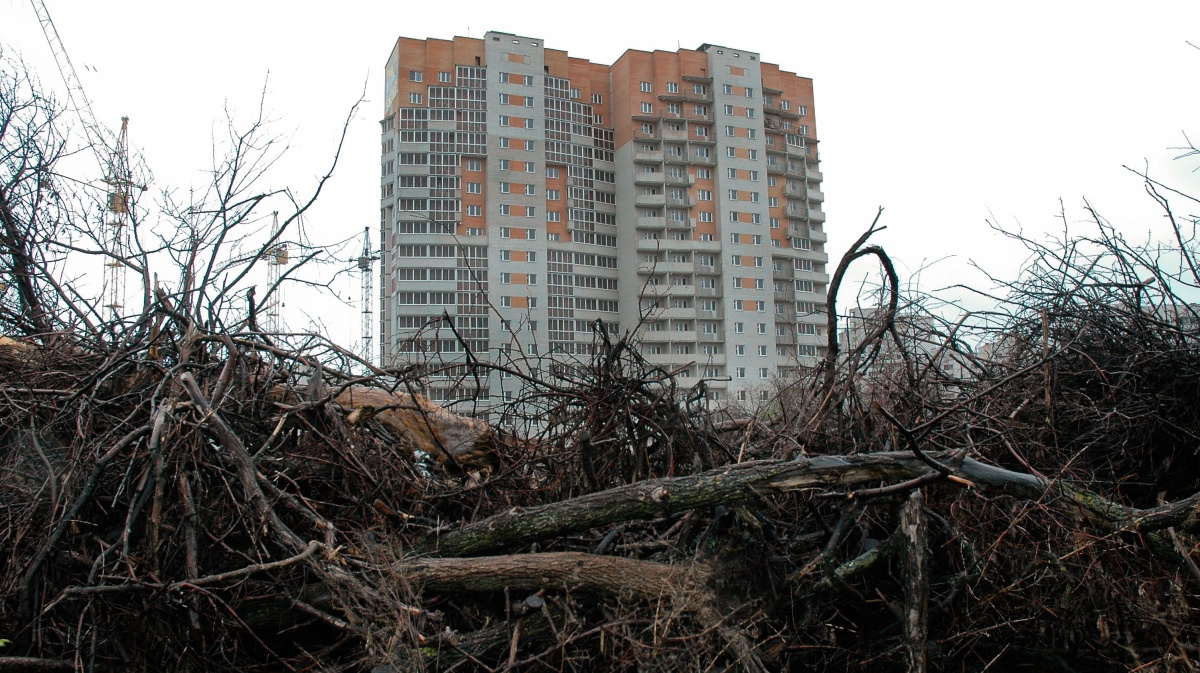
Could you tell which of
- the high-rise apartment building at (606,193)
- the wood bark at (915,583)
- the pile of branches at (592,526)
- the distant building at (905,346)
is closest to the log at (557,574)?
the pile of branches at (592,526)

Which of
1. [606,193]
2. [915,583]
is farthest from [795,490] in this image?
[606,193]

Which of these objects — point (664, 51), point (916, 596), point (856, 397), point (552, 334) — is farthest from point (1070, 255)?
Answer: point (664, 51)

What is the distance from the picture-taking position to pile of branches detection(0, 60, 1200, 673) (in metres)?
3.05

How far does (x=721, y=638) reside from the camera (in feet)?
9.79

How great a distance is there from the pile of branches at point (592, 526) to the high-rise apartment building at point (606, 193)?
4183 cm

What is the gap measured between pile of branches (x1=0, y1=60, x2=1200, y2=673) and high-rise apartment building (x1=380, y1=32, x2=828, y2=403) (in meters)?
41.8

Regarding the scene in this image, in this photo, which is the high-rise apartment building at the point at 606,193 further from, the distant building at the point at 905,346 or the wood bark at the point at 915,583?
the wood bark at the point at 915,583

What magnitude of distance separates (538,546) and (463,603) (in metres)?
0.46

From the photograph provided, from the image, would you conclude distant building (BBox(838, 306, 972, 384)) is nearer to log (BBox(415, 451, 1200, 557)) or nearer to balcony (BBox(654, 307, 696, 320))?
log (BBox(415, 451, 1200, 557))

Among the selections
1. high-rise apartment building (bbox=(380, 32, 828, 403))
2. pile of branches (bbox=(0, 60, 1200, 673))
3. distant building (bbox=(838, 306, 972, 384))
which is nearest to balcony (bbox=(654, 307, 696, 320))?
high-rise apartment building (bbox=(380, 32, 828, 403))

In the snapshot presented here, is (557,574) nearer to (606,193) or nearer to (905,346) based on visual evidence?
(905,346)

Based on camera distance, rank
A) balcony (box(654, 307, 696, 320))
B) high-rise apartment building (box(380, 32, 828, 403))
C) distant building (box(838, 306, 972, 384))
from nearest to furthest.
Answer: distant building (box(838, 306, 972, 384)) → high-rise apartment building (box(380, 32, 828, 403)) → balcony (box(654, 307, 696, 320))

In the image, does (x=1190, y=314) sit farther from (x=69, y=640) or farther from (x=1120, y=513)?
(x=69, y=640)

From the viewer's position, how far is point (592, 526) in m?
3.36
